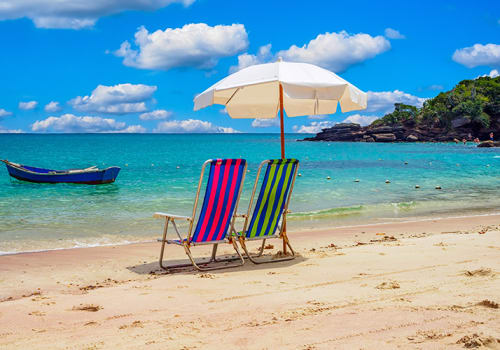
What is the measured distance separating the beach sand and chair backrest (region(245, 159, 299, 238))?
1.50 ft

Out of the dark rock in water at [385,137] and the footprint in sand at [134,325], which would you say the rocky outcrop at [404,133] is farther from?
the footprint in sand at [134,325]

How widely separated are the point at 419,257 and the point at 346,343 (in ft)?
9.85

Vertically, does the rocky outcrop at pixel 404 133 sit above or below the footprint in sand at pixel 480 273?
above

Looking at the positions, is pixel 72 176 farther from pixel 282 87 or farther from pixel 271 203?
pixel 282 87

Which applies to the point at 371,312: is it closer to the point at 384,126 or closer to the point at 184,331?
the point at 184,331

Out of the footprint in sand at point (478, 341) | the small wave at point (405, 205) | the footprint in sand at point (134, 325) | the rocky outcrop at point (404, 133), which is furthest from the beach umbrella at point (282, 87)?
the rocky outcrop at point (404, 133)

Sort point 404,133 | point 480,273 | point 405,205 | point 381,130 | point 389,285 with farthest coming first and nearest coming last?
point 381,130 → point 404,133 → point 405,205 → point 480,273 → point 389,285

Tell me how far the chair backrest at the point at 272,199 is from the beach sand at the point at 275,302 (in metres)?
0.46

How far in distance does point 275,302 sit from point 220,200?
1785 mm

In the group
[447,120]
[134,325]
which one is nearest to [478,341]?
[134,325]

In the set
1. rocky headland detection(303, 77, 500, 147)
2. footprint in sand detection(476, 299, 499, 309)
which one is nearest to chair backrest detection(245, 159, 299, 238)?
footprint in sand detection(476, 299, 499, 309)

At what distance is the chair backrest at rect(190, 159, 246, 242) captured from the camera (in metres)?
5.19

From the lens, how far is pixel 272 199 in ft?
18.7

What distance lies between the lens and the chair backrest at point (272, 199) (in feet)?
18.3
